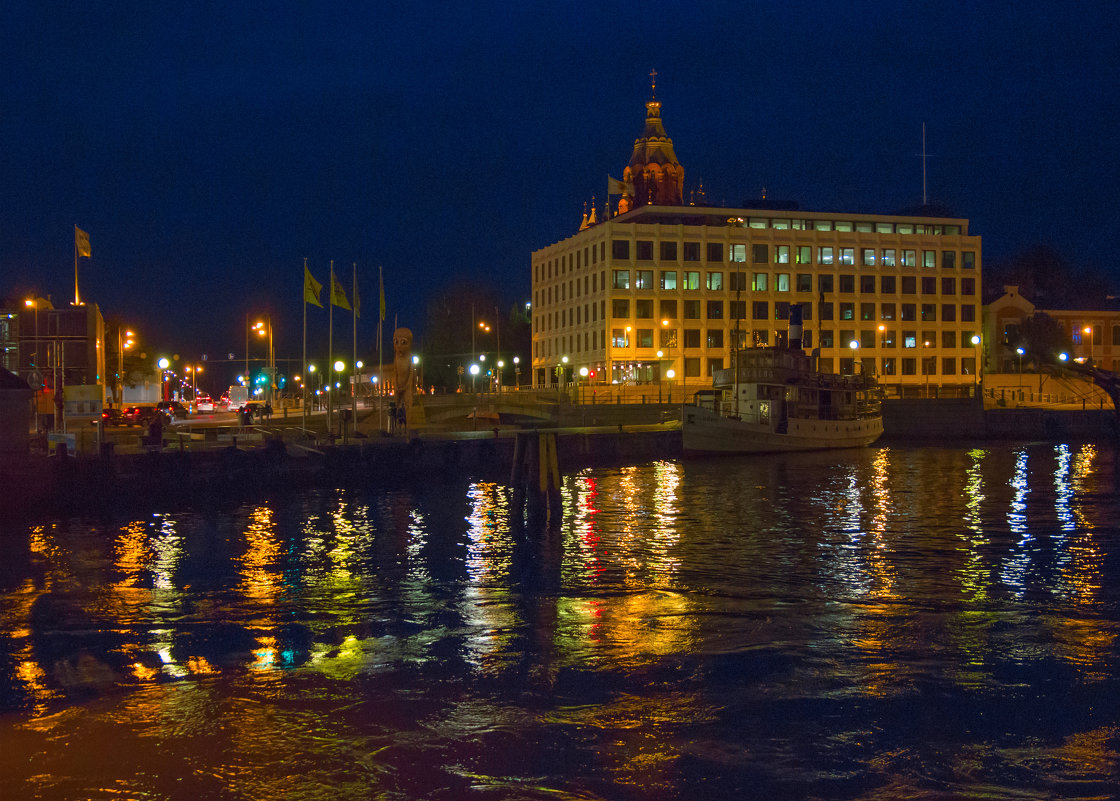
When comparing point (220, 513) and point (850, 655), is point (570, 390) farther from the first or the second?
point (850, 655)

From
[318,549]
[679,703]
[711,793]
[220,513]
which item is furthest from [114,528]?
[711,793]

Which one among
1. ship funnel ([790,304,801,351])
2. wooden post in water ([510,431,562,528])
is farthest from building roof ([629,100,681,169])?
wooden post in water ([510,431,562,528])

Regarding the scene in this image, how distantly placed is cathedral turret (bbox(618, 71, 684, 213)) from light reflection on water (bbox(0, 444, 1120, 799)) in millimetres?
94647

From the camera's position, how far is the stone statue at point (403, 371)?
59812 millimetres

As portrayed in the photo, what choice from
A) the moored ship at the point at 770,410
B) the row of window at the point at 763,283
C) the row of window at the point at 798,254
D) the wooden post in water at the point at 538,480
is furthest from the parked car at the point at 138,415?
the row of window at the point at 798,254

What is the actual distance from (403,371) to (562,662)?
4605 centimetres

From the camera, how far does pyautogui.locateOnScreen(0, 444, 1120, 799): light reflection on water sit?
11.7 meters

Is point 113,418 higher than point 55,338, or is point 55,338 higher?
point 55,338

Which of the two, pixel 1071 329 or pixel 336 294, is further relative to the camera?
pixel 1071 329

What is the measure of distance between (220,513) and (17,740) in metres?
25.2

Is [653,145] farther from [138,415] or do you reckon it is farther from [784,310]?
[138,415]

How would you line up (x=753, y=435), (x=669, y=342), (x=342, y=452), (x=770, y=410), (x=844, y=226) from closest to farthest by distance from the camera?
(x=342, y=452)
(x=753, y=435)
(x=770, y=410)
(x=669, y=342)
(x=844, y=226)

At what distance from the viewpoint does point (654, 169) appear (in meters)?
123

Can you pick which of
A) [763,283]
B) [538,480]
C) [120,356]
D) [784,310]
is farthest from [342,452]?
[763,283]
